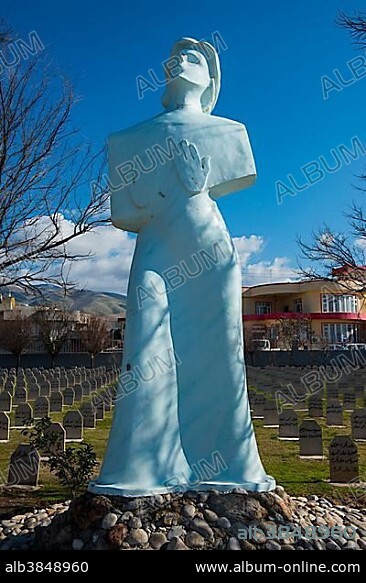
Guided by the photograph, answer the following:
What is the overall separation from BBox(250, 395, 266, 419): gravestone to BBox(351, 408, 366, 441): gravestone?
3334 millimetres

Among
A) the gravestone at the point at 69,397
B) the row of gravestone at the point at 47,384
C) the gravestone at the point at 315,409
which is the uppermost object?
the row of gravestone at the point at 47,384

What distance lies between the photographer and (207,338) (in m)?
5.23

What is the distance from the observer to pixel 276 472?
29.2 ft

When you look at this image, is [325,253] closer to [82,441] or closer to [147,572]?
[82,441]

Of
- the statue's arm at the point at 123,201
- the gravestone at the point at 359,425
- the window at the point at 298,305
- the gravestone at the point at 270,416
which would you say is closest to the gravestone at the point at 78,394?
the gravestone at the point at 270,416

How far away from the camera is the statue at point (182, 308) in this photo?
480 centimetres

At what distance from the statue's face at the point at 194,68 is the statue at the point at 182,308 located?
0.01 metres

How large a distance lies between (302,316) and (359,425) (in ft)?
142

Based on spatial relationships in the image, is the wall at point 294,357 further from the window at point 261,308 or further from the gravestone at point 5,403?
the gravestone at point 5,403

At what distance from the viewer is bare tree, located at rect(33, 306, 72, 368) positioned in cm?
4362

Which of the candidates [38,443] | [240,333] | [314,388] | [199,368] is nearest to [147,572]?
[199,368]

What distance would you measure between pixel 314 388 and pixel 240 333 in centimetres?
1791

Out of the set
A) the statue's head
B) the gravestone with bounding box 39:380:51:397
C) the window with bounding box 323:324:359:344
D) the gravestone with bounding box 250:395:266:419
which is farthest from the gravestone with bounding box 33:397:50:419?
the window with bounding box 323:324:359:344

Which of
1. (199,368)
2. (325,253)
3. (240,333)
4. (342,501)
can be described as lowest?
(342,501)
